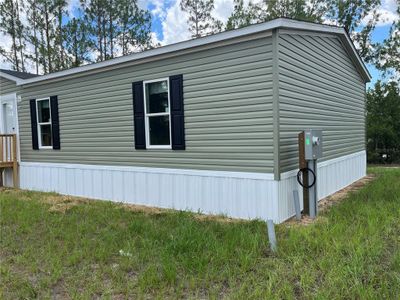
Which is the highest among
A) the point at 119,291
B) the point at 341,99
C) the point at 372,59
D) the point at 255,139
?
the point at 372,59

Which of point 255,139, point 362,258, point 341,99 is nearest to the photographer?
point 362,258

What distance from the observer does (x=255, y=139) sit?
17.1 ft

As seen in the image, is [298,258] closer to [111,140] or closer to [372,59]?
[111,140]

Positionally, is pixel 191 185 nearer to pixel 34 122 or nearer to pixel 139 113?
pixel 139 113

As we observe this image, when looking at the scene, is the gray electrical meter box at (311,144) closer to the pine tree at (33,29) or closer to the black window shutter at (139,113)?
the black window shutter at (139,113)

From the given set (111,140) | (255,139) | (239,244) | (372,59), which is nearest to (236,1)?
(372,59)

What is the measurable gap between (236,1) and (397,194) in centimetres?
1909

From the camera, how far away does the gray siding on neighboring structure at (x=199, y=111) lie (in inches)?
203

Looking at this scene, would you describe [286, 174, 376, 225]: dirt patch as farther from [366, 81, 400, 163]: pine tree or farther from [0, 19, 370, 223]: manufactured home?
[366, 81, 400, 163]: pine tree

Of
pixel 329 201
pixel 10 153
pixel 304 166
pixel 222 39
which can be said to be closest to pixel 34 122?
pixel 10 153

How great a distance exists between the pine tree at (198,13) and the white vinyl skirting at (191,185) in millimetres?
14432

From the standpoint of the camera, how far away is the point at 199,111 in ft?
19.0

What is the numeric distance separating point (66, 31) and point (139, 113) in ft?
45.9

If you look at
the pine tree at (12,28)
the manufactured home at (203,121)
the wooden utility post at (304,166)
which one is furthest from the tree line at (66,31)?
the wooden utility post at (304,166)
